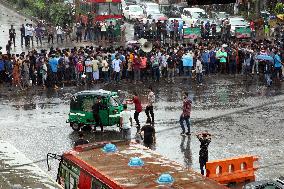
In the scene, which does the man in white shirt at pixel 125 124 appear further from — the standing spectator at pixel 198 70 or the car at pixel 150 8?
the car at pixel 150 8

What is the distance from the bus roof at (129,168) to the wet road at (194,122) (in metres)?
4.57

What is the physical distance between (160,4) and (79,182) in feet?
147

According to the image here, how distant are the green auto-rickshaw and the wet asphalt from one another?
429 millimetres

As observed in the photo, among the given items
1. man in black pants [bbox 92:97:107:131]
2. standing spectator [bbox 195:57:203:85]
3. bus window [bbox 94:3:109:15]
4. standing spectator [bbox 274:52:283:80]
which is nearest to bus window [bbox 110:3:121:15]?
bus window [bbox 94:3:109:15]

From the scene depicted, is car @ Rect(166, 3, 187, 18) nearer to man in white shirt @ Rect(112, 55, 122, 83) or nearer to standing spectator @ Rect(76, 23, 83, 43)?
standing spectator @ Rect(76, 23, 83, 43)

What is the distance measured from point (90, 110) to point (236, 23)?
24942mm

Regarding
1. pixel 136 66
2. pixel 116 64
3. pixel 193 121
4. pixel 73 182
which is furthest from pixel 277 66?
pixel 73 182

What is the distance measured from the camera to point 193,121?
25609 mm

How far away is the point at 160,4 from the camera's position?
190ft

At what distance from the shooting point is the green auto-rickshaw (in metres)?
23.9

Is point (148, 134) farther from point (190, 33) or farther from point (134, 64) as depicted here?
point (190, 33)

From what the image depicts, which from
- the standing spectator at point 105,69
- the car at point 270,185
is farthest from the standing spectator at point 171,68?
the car at point 270,185

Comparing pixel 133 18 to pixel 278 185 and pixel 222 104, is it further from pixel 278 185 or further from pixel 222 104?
pixel 278 185

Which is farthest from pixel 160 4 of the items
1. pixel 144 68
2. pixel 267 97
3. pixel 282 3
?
pixel 267 97
